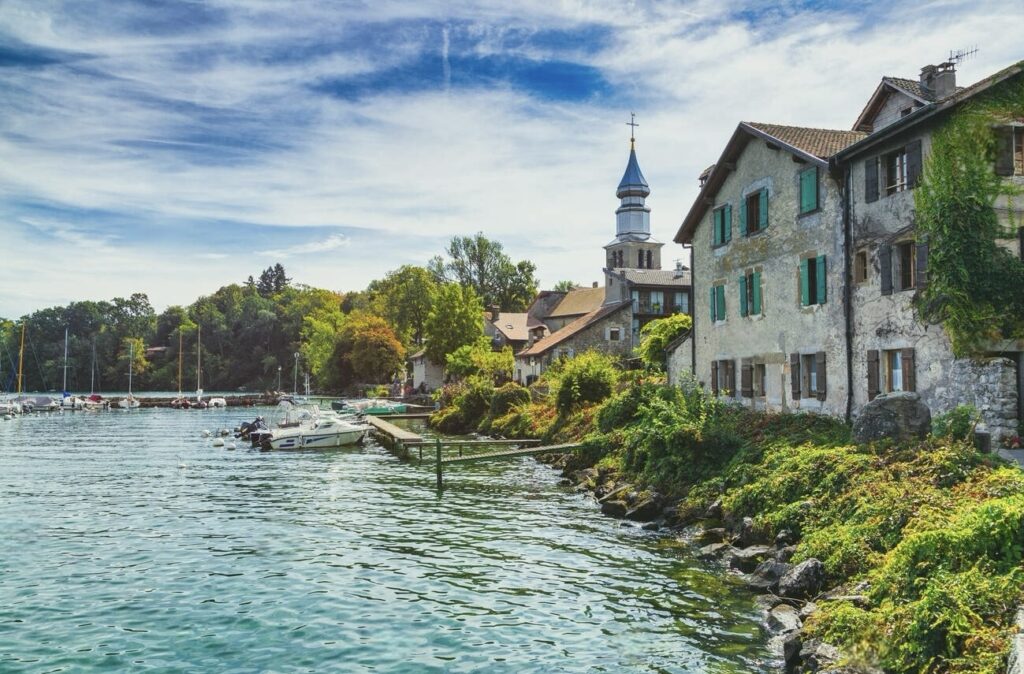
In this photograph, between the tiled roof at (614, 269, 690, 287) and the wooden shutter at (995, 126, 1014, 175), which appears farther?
the tiled roof at (614, 269, 690, 287)

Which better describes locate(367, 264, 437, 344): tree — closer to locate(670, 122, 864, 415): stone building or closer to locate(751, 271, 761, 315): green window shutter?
locate(670, 122, 864, 415): stone building

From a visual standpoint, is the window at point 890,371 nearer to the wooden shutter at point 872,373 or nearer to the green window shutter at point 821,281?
the wooden shutter at point 872,373

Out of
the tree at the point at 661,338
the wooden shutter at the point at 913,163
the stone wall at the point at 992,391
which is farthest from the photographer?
the tree at the point at 661,338

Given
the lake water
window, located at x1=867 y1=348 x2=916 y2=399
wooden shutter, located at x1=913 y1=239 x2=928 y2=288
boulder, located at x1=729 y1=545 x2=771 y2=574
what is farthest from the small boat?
boulder, located at x1=729 y1=545 x2=771 y2=574

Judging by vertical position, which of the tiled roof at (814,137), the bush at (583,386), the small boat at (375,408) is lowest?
the small boat at (375,408)

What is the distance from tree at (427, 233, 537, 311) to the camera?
11281cm

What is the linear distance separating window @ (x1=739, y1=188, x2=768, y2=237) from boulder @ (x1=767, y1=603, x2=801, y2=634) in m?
18.6

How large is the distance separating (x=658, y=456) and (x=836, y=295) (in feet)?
25.2

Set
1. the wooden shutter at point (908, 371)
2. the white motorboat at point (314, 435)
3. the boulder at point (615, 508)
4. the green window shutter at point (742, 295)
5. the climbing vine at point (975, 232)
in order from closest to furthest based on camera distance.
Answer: the climbing vine at point (975, 232), the wooden shutter at point (908, 371), the boulder at point (615, 508), the green window shutter at point (742, 295), the white motorboat at point (314, 435)

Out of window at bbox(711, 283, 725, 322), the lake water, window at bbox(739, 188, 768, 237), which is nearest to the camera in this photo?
the lake water

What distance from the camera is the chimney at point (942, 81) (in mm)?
25562

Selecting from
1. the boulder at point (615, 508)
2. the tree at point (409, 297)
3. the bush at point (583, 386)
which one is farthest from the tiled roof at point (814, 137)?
the tree at point (409, 297)

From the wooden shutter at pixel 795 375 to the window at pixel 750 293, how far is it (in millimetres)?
2738

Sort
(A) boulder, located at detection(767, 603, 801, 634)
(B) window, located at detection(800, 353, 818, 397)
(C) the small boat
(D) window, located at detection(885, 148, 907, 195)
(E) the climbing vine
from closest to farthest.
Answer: (A) boulder, located at detection(767, 603, 801, 634), (E) the climbing vine, (D) window, located at detection(885, 148, 907, 195), (B) window, located at detection(800, 353, 818, 397), (C) the small boat
